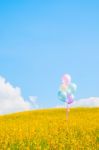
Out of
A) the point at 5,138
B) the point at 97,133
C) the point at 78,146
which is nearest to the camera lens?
the point at 78,146

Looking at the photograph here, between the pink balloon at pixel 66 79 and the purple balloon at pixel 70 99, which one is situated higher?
the pink balloon at pixel 66 79

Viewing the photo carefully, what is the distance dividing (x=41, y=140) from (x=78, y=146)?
2526 millimetres

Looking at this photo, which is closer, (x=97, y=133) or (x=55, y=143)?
(x=55, y=143)

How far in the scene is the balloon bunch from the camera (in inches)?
926

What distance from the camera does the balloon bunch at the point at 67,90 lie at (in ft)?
77.2

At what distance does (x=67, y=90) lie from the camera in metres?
23.8

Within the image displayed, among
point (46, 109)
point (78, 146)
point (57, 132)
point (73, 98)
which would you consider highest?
point (46, 109)

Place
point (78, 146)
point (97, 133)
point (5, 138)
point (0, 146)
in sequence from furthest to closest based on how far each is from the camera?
1. point (97, 133)
2. point (5, 138)
3. point (0, 146)
4. point (78, 146)

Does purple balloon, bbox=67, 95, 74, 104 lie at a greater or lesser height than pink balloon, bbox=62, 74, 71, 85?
lesser

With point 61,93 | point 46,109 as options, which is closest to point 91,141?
point 61,93

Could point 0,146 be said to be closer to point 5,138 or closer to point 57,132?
point 5,138

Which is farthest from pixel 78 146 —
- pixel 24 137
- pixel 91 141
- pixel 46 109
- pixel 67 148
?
pixel 46 109

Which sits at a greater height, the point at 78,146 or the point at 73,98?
the point at 73,98

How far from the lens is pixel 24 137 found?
1415cm
